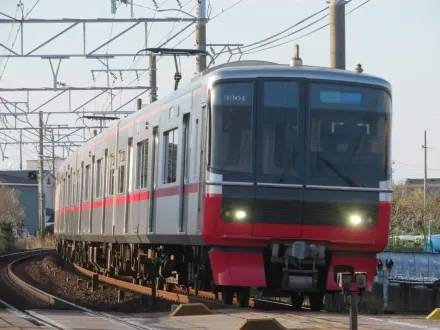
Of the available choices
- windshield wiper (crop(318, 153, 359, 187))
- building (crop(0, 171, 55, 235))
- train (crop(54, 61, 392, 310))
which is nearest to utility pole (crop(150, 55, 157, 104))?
train (crop(54, 61, 392, 310))

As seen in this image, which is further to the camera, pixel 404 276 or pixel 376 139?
pixel 404 276

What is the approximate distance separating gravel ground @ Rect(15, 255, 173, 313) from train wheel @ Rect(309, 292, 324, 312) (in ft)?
6.95

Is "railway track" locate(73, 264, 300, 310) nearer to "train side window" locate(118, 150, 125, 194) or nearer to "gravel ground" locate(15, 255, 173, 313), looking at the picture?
"gravel ground" locate(15, 255, 173, 313)

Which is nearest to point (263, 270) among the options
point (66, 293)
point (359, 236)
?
point (359, 236)

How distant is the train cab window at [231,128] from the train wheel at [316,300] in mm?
2223

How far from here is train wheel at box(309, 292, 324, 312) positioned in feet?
47.5

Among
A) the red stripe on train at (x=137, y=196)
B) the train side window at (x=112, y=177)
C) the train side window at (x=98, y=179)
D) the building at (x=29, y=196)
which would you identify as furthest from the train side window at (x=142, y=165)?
the building at (x=29, y=196)

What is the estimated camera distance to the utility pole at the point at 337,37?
1641cm

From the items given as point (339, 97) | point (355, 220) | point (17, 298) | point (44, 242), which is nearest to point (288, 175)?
point (355, 220)

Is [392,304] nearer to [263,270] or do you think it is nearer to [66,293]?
[66,293]

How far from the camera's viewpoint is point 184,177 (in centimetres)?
1462

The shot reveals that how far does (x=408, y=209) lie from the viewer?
62031 millimetres

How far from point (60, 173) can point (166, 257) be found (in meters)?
20.0

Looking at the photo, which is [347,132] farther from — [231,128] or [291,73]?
[231,128]
